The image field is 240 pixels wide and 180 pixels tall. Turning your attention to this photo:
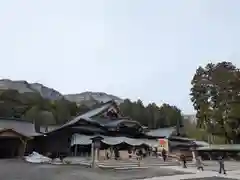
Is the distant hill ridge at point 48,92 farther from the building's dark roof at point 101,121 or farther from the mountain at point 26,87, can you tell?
the building's dark roof at point 101,121

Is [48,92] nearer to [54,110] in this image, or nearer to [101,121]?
[54,110]

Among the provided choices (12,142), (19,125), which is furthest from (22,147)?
(19,125)

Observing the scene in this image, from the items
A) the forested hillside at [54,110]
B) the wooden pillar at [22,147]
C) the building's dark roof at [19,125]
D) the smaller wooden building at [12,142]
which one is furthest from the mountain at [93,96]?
the wooden pillar at [22,147]

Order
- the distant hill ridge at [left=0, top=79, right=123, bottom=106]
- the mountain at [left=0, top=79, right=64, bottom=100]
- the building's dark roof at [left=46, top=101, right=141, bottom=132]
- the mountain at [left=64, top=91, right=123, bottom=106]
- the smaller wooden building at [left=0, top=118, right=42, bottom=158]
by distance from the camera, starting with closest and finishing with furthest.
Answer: the smaller wooden building at [left=0, top=118, right=42, bottom=158]
the building's dark roof at [left=46, top=101, right=141, bottom=132]
the mountain at [left=0, top=79, right=64, bottom=100]
the distant hill ridge at [left=0, top=79, right=123, bottom=106]
the mountain at [left=64, top=91, right=123, bottom=106]

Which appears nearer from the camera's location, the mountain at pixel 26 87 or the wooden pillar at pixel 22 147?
the wooden pillar at pixel 22 147

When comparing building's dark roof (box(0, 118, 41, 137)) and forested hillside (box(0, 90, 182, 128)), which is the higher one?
forested hillside (box(0, 90, 182, 128))

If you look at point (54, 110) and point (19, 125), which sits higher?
point (54, 110)

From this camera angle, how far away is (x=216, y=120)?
Answer: 47.8 metres

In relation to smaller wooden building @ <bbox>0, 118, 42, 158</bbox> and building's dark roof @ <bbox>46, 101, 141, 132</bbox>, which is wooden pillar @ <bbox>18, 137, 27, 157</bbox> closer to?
smaller wooden building @ <bbox>0, 118, 42, 158</bbox>

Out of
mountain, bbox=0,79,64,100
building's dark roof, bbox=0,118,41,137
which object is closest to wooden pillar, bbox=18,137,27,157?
building's dark roof, bbox=0,118,41,137

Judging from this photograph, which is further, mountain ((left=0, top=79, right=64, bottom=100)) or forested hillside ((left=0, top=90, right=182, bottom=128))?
mountain ((left=0, top=79, right=64, bottom=100))

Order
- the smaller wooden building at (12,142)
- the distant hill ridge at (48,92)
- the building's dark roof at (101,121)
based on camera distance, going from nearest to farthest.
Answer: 1. the smaller wooden building at (12,142)
2. the building's dark roof at (101,121)
3. the distant hill ridge at (48,92)

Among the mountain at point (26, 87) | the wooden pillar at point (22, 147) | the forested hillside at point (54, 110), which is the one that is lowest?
the wooden pillar at point (22, 147)

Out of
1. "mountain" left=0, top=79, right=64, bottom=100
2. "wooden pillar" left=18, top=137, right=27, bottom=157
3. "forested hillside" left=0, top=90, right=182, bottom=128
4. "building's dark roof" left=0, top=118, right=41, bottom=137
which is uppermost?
"mountain" left=0, top=79, right=64, bottom=100
